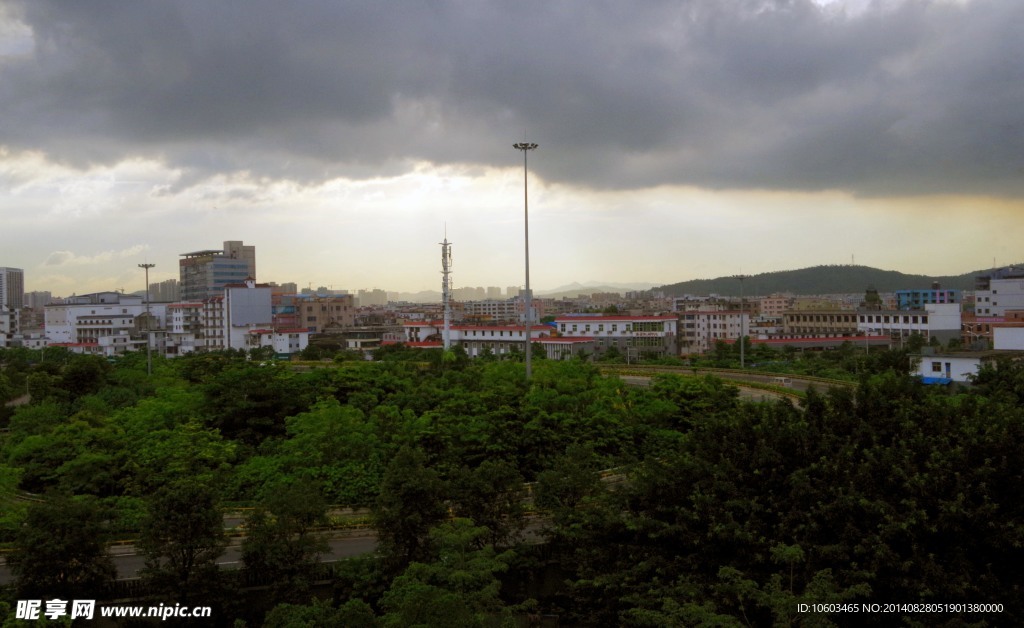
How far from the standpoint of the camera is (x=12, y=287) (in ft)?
465

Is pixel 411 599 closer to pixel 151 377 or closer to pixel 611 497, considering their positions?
pixel 611 497

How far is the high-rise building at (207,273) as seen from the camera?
3627 inches

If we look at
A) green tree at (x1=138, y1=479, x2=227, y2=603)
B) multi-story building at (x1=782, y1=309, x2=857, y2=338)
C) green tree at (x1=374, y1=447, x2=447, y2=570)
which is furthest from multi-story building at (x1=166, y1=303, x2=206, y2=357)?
Answer: green tree at (x1=374, y1=447, x2=447, y2=570)

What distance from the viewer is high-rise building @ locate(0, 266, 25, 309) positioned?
5172 inches

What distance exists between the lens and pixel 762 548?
11289 millimetres

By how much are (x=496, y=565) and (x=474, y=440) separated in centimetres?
807

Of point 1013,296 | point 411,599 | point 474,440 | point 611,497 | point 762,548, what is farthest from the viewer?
point 1013,296

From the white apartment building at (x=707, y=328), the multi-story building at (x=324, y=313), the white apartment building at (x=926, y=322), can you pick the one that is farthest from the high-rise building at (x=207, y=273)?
the white apartment building at (x=926, y=322)

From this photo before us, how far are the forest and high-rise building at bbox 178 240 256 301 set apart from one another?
7633 cm

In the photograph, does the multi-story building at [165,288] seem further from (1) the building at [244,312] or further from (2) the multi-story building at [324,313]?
(1) the building at [244,312]

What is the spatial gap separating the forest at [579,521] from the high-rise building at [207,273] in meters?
76.3

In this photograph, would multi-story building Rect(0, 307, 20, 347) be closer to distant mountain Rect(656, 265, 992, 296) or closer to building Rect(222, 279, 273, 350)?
building Rect(222, 279, 273, 350)

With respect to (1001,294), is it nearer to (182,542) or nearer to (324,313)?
(324,313)

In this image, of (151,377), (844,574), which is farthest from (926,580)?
(151,377)
